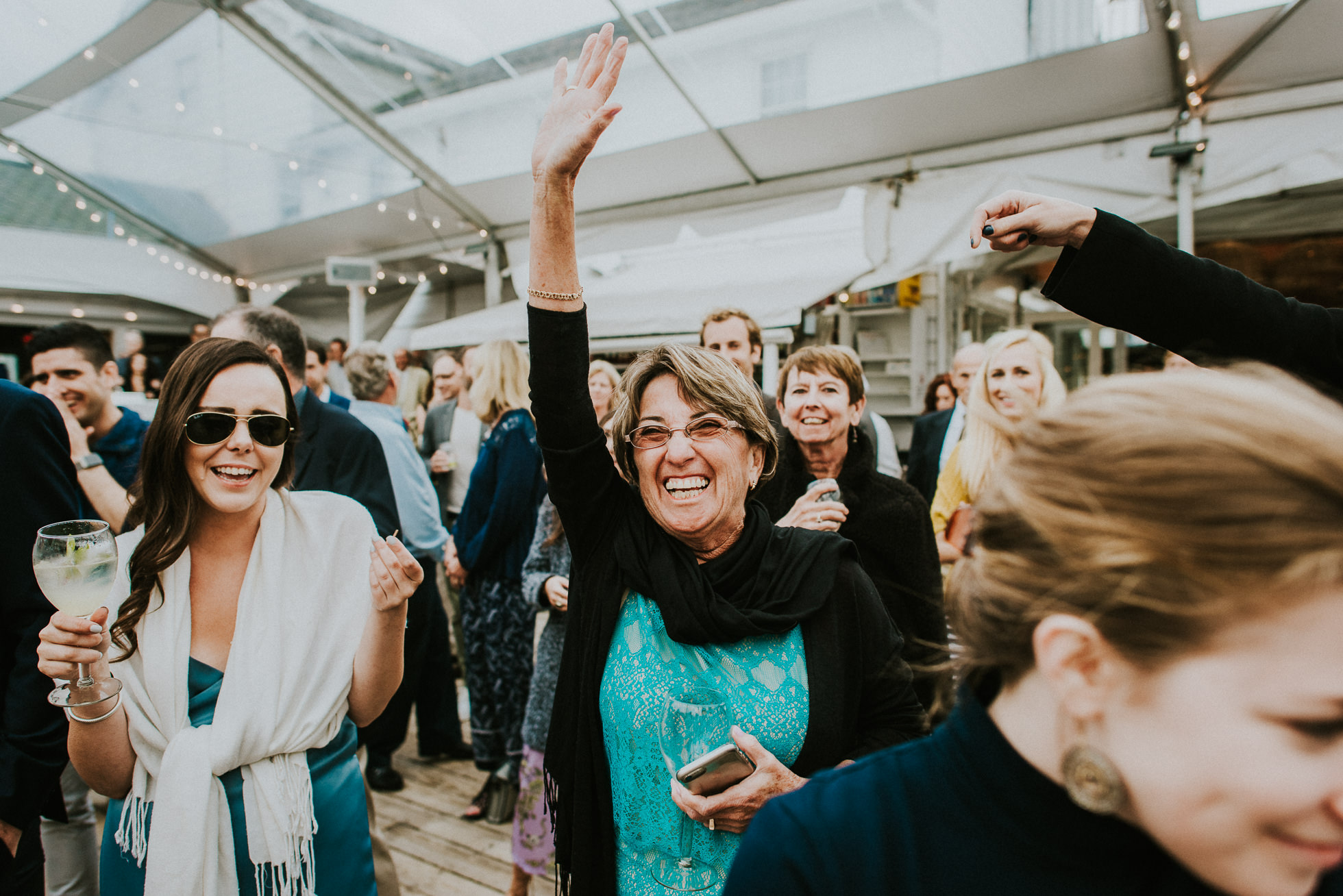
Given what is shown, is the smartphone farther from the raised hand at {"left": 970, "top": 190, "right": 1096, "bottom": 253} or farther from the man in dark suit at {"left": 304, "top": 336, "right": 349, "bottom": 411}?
the man in dark suit at {"left": 304, "top": 336, "right": 349, "bottom": 411}

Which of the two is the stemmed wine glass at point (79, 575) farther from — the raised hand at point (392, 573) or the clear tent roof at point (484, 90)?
the clear tent roof at point (484, 90)

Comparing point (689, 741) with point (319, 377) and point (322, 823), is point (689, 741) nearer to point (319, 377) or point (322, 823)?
point (322, 823)

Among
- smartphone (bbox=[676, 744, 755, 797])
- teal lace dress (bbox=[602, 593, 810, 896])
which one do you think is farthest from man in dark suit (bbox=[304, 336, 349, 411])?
smartphone (bbox=[676, 744, 755, 797])

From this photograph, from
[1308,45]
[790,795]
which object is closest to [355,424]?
[790,795]

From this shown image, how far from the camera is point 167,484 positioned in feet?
5.11

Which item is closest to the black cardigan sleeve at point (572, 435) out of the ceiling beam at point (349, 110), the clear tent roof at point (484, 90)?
the clear tent roof at point (484, 90)

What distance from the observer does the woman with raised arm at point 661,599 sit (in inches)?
49.2

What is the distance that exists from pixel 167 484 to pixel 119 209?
9759mm

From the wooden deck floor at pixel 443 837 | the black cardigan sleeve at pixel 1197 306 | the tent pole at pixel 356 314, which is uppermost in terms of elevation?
the tent pole at pixel 356 314

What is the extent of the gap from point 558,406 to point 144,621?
41.2 inches

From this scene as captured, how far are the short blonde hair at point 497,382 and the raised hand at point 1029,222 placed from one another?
8.21 ft

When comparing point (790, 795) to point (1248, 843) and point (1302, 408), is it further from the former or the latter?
point (1302, 408)

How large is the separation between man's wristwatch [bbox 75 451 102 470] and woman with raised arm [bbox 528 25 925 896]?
7.80ft

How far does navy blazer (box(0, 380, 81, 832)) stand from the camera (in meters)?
1.51
